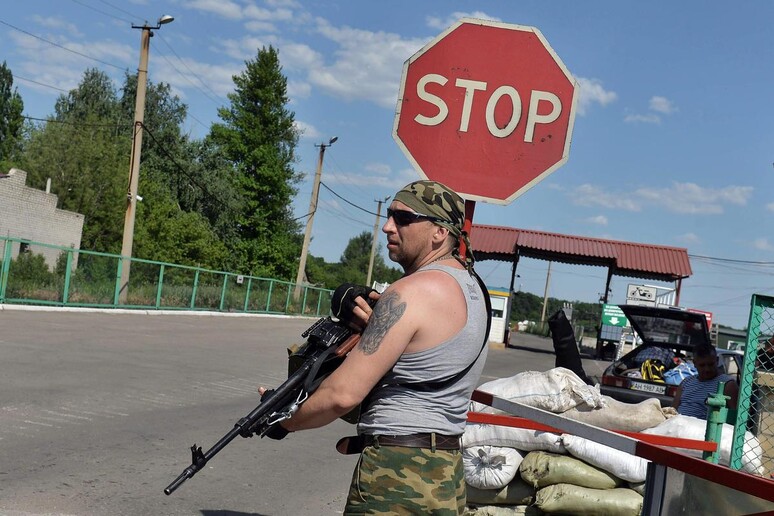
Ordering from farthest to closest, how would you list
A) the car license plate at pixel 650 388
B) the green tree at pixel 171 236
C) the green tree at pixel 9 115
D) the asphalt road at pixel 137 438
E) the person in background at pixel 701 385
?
the green tree at pixel 9 115 < the green tree at pixel 171 236 < the car license plate at pixel 650 388 < the person in background at pixel 701 385 < the asphalt road at pixel 137 438

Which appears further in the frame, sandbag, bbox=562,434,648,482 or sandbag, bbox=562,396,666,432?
sandbag, bbox=562,396,666,432

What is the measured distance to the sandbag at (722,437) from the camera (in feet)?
14.0

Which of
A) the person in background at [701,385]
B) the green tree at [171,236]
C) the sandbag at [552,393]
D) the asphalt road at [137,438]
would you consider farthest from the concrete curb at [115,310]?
the green tree at [171,236]

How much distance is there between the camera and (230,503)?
5988 millimetres

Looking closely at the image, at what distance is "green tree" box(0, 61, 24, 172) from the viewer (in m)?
76.7

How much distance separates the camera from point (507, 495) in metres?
4.74

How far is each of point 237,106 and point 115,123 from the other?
9350mm

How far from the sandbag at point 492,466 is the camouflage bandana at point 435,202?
6.54ft

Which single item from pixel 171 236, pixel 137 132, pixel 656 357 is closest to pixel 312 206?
pixel 171 236

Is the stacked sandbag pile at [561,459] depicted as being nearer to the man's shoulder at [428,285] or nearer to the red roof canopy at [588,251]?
the man's shoulder at [428,285]

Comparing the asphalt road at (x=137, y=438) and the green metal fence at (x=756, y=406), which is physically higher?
the green metal fence at (x=756, y=406)

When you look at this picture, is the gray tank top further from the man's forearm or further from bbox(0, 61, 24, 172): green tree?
bbox(0, 61, 24, 172): green tree

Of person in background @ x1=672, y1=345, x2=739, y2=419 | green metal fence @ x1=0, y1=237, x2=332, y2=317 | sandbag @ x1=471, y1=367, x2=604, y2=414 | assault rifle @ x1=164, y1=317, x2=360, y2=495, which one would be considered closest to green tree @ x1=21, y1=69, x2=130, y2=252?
green metal fence @ x1=0, y1=237, x2=332, y2=317

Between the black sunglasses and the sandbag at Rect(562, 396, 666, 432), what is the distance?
235 centimetres
